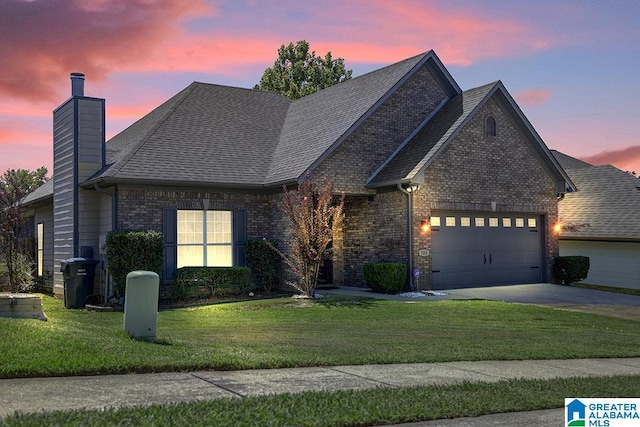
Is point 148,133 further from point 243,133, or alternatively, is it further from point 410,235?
point 410,235

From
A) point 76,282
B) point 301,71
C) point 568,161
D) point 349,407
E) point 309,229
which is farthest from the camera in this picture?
point 301,71

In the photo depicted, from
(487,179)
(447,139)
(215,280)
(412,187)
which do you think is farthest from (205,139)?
(487,179)

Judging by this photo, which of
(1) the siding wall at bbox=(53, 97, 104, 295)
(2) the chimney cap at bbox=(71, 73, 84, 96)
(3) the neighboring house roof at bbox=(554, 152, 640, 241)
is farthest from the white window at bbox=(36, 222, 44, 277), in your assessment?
(3) the neighboring house roof at bbox=(554, 152, 640, 241)

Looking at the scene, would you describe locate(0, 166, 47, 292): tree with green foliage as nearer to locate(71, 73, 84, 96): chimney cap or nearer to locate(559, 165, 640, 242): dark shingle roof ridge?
locate(71, 73, 84, 96): chimney cap

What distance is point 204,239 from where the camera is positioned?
20.7 meters

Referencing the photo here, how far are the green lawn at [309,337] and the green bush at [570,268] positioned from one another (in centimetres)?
753

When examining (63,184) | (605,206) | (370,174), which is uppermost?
(370,174)

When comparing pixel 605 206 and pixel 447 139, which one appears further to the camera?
pixel 605 206

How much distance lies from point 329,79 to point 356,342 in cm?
4228

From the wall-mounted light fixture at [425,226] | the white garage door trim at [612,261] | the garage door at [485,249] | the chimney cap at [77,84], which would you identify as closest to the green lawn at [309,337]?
the wall-mounted light fixture at [425,226]

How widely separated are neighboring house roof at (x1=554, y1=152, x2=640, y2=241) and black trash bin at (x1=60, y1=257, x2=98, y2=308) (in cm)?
1996

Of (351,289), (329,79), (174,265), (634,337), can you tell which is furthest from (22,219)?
(329,79)

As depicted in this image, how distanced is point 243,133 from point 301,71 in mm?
28854

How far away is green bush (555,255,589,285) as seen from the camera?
80.1ft
